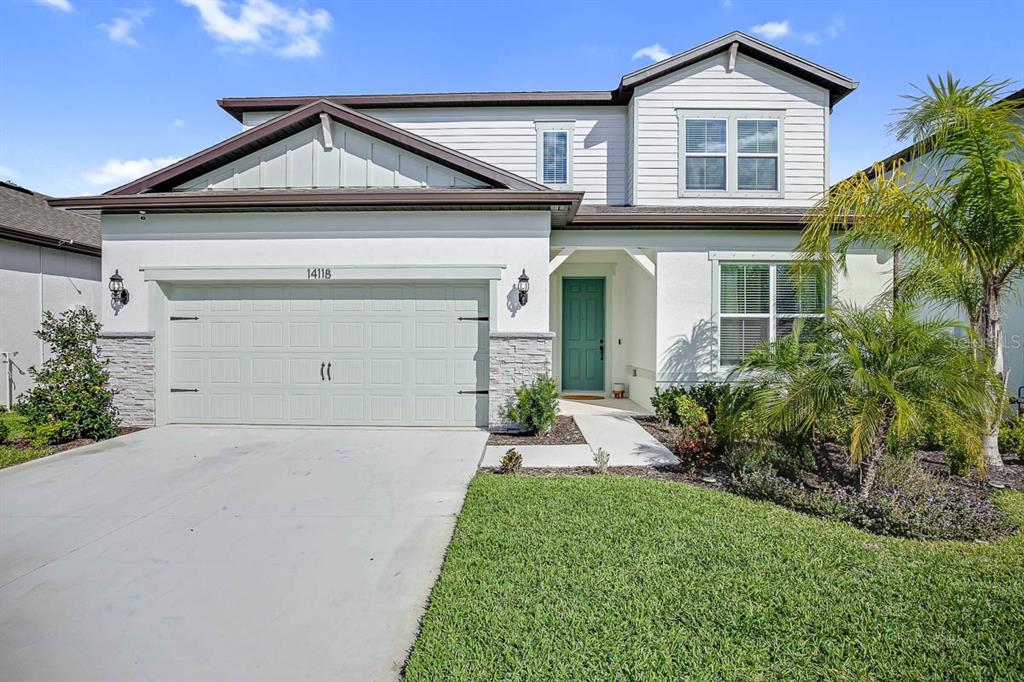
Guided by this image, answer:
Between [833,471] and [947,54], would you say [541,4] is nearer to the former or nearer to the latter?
[947,54]

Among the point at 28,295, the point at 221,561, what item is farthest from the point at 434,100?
the point at 221,561

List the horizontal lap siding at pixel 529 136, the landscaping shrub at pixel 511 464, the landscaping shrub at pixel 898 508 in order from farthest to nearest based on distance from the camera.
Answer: the horizontal lap siding at pixel 529 136, the landscaping shrub at pixel 511 464, the landscaping shrub at pixel 898 508

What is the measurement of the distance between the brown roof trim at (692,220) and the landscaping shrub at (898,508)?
5.36 meters

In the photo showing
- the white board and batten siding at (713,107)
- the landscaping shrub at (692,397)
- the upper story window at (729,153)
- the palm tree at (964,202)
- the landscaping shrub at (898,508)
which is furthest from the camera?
the white board and batten siding at (713,107)

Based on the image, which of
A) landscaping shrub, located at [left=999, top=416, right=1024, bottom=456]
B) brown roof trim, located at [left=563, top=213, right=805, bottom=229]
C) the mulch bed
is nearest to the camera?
landscaping shrub, located at [left=999, top=416, right=1024, bottom=456]

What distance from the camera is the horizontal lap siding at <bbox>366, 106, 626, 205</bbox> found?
1168cm

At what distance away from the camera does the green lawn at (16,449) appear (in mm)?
6723

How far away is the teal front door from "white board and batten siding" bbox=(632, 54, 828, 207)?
2.63 m

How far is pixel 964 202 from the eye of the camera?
5.99m

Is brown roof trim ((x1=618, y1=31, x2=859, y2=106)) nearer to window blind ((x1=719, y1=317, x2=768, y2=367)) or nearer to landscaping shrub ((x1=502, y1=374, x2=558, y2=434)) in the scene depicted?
window blind ((x1=719, y1=317, x2=768, y2=367))

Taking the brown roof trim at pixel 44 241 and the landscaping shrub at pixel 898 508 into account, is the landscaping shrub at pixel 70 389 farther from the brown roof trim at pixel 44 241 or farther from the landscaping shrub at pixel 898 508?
the landscaping shrub at pixel 898 508

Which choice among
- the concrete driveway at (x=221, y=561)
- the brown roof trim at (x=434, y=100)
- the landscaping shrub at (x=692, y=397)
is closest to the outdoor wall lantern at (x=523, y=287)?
the concrete driveway at (x=221, y=561)

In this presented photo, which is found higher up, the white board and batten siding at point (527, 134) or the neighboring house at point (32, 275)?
the white board and batten siding at point (527, 134)

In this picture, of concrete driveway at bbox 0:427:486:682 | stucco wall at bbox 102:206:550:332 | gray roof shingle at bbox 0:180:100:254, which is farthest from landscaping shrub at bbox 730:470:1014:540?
gray roof shingle at bbox 0:180:100:254
